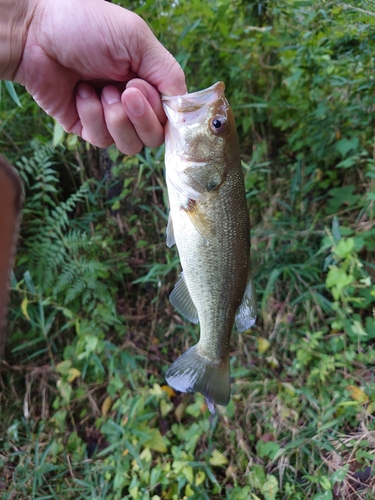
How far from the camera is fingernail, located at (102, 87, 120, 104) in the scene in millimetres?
1644

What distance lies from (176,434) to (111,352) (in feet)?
2.46

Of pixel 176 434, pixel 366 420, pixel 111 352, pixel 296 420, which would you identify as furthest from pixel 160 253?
pixel 366 420

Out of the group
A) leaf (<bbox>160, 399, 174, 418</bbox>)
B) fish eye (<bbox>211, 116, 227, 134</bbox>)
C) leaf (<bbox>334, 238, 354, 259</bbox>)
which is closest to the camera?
fish eye (<bbox>211, 116, 227, 134</bbox>)

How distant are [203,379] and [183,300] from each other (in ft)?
1.23

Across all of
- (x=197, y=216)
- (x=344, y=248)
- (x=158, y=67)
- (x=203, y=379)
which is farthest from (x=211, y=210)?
(x=344, y=248)

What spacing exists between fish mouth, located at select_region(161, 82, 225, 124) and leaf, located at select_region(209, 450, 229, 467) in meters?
2.01

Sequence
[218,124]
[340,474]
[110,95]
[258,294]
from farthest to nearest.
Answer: [258,294], [340,474], [110,95], [218,124]

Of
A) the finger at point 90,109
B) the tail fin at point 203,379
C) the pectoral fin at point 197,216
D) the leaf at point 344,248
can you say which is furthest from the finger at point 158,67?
the leaf at point 344,248

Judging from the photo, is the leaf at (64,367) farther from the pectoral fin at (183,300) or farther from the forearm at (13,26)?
the forearm at (13,26)

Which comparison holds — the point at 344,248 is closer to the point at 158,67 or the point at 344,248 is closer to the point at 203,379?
the point at 203,379

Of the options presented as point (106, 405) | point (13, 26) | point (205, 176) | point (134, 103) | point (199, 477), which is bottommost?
point (106, 405)

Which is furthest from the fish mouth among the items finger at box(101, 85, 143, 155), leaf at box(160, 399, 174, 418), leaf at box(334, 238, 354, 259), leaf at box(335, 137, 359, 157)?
leaf at box(160, 399, 174, 418)

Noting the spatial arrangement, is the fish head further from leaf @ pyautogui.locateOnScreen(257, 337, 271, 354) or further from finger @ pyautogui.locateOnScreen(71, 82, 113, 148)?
leaf @ pyautogui.locateOnScreen(257, 337, 271, 354)

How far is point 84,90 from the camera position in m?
1.71
